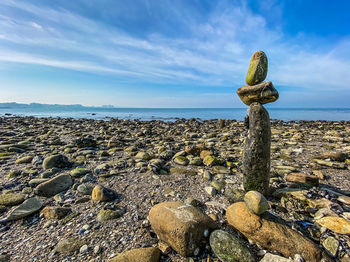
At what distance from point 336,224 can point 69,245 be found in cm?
399

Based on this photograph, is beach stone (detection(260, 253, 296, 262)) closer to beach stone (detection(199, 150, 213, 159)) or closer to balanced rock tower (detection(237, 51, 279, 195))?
balanced rock tower (detection(237, 51, 279, 195))

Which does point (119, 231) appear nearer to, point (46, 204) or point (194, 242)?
point (194, 242)

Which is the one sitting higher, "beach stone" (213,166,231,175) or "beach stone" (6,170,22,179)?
"beach stone" (213,166,231,175)

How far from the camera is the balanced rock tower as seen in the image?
11.4 ft

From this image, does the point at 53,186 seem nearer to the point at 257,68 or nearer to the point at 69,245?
the point at 69,245

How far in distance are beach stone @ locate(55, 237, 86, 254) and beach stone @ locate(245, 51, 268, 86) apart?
14.2ft

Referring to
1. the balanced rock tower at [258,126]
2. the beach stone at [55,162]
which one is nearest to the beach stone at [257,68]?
the balanced rock tower at [258,126]

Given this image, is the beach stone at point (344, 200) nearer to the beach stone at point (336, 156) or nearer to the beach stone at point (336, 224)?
the beach stone at point (336, 224)

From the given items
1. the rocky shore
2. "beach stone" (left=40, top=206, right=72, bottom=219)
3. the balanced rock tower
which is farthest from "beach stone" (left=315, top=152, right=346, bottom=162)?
"beach stone" (left=40, top=206, right=72, bottom=219)

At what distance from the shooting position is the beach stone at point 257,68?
356 centimetres

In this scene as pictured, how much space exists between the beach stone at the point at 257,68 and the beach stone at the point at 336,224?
8.96 ft

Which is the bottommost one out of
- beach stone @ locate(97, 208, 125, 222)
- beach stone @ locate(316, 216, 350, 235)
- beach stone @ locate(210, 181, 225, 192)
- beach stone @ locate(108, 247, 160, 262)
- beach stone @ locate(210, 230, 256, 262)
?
beach stone @ locate(97, 208, 125, 222)

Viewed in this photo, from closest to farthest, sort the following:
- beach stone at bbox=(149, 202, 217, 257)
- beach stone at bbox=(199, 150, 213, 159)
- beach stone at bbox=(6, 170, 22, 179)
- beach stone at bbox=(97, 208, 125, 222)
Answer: beach stone at bbox=(149, 202, 217, 257) < beach stone at bbox=(97, 208, 125, 222) < beach stone at bbox=(6, 170, 22, 179) < beach stone at bbox=(199, 150, 213, 159)

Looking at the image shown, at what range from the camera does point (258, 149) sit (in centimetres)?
352
